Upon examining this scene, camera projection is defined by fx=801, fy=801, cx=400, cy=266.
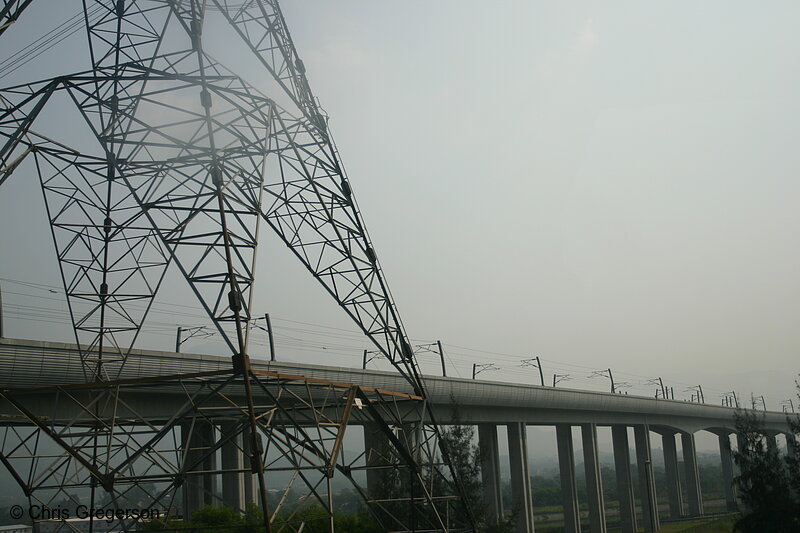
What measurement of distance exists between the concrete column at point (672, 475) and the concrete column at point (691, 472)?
5.42 feet

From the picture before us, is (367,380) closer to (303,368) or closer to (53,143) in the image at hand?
(303,368)

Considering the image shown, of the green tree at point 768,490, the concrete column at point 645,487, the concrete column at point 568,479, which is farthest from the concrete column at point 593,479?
the green tree at point 768,490

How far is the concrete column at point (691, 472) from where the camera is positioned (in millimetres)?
117938

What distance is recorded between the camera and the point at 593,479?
85812mm

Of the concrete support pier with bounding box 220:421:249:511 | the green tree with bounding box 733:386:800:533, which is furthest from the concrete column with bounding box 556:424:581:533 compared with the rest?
the concrete support pier with bounding box 220:421:249:511

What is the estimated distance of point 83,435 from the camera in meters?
23.7

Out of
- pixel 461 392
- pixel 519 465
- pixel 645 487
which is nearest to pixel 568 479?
pixel 519 465

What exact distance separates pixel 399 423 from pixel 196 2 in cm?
1483

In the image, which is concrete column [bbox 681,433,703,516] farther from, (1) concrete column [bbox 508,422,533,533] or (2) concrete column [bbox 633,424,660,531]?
(1) concrete column [bbox 508,422,533,533]

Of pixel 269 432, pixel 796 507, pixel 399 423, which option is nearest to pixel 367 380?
pixel 399 423

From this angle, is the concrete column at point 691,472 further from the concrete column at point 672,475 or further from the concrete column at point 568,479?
the concrete column at point 568,479

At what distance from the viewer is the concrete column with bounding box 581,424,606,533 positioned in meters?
83.7

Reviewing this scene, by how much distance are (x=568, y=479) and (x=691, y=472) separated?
5317cm

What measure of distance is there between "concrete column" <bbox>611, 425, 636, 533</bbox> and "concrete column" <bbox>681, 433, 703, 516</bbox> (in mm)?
25915
